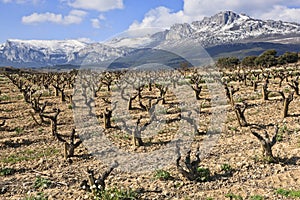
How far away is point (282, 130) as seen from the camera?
1620 cm

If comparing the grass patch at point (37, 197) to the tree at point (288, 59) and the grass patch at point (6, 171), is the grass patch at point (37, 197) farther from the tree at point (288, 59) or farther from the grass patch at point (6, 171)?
the tree at point (288, 59)

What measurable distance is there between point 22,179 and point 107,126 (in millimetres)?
7944

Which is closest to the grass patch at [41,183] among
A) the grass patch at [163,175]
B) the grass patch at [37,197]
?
the grass patch at [37,197]

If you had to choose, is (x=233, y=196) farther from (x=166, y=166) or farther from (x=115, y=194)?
(x=166, y=166)

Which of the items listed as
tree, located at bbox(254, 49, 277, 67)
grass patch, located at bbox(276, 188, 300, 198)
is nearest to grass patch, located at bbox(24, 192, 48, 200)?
grass patch, located at bbox(276, 188, 300, 198)

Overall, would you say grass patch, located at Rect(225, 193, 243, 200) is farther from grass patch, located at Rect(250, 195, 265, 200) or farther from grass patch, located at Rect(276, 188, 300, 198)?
grass patch, located at Rect(276, 188, 300, 198)

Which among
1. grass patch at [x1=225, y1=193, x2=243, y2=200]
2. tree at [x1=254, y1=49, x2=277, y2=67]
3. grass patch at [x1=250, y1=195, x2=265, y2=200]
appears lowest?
grass patch at [x1=225, y1=193, x2=243, y2=200]

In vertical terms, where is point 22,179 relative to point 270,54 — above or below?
below

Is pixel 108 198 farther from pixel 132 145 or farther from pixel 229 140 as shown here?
pixel 229 140

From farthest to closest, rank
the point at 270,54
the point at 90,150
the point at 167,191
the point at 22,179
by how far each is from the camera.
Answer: the point at 270,54
the point at 90,150
the point at 22,179
the point at 167,191

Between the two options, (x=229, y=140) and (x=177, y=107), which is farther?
(x=177, y=107)

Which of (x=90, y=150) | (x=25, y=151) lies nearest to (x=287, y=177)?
(x=90, y=150)

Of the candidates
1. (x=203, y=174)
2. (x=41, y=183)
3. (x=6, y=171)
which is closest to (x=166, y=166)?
(x=203, y=174)

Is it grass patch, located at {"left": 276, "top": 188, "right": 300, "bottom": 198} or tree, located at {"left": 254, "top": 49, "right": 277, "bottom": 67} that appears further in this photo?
tree, located at {"left": 254, "top": 49, "right": 277, "bottom": 67}
